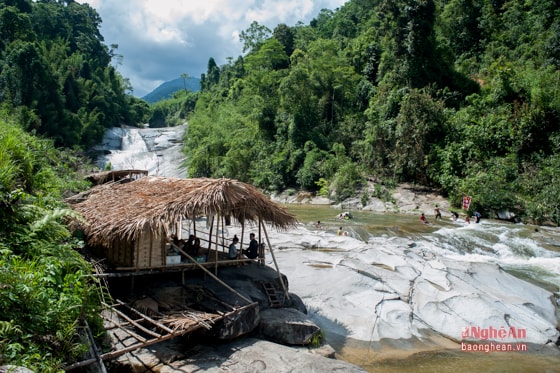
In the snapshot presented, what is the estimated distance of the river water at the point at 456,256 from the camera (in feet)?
26.3

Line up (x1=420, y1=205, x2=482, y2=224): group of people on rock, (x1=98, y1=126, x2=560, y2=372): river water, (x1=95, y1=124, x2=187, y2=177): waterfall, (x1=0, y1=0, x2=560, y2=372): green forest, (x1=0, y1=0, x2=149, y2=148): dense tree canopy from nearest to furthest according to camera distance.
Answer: (x1=0, y1=0, x2=560, y2=372): green forest, (x1=98, y1=126, x2=560, y2=372): river water, (x1=420, y1=205, x2=482, y2=224): group of people on rock, (x1=0, y1=0, x2=149, y2=148): dense tree canopy, (x1=95, y1=124, x2=187, y2=177): waterfall

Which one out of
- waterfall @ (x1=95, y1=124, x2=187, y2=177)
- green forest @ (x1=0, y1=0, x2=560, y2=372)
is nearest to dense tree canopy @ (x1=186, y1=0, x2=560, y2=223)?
green forest @ (x1=0, y1=0, x2=560, y2=372)

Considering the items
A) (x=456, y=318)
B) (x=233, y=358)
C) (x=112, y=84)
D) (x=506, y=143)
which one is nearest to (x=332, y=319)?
(x=456, y=318)

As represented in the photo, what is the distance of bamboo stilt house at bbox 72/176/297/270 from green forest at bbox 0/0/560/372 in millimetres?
875

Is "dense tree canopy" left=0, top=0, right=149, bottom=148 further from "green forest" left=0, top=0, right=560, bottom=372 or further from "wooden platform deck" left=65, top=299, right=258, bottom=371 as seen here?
"wooden platform deck" left=65, top=299, right=258, bottom=371

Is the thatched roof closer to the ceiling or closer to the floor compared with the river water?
closer to the ceiling

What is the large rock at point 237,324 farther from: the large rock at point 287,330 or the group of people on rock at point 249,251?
the group of people on rock at point 249,251

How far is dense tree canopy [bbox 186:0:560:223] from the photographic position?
24.5 metres

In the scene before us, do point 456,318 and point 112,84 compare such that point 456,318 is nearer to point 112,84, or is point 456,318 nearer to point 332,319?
point 332,319

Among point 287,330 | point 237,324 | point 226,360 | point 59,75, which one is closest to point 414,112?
point 287,330

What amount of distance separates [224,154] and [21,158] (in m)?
39.7

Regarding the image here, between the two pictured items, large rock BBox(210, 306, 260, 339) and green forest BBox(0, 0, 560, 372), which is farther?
large rock BBox(210, 306, 260, 339)

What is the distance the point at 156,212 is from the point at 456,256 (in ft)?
42.3

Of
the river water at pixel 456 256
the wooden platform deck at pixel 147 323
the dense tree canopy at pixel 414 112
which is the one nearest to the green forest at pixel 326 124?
the dense tree canopy at pixel 414 112
